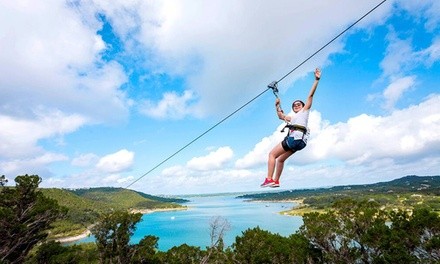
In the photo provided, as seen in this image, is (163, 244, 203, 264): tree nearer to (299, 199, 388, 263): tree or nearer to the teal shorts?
(299, 199, 388, 263): tree

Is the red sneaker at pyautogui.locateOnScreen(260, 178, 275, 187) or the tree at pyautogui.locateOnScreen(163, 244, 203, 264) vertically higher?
the red sneaker at pyautogui.locateOnScreen(260, 178, 275, 187)

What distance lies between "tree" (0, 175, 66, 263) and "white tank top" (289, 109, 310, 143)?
22086 millimetres

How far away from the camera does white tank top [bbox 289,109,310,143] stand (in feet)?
18.2

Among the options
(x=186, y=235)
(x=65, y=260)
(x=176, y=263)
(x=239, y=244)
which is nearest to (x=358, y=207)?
(x=239, y=244)

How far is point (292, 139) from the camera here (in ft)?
18.1

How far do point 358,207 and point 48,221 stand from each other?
2558 cm

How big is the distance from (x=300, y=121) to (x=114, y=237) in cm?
2651

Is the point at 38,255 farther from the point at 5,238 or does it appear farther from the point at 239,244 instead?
the point at 239,244

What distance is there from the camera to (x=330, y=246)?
27.4 meters

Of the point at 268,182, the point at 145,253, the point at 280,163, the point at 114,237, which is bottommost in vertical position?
the point at 145,253

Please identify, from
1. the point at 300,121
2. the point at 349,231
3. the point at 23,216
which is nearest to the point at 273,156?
the point at 300,121

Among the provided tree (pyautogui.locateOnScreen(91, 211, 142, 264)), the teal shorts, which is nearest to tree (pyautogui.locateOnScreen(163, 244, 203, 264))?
tree (pyautogui.locateOnScreen(91, 211, 142, 264))

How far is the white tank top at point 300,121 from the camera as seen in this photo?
5.55m

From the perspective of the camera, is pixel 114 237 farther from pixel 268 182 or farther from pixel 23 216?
pixel 268 182
